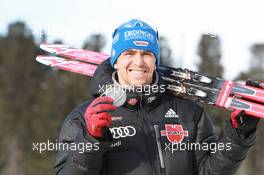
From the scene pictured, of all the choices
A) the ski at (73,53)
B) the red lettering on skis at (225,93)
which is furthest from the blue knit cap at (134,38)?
the ski at (73,53)

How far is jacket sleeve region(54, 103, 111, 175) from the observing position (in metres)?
3.28

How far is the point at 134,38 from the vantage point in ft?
12.5

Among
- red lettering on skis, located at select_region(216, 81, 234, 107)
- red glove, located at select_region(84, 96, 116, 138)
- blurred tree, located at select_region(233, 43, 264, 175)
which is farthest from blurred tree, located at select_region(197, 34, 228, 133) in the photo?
red glove, located at select_region(84, 96, 116, 138)

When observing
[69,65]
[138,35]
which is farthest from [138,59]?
[69,65]

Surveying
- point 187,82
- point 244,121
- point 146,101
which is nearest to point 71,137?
point 146,101

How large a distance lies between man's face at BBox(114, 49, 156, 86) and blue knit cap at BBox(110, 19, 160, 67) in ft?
0.17

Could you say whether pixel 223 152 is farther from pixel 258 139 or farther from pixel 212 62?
pixel 258 139

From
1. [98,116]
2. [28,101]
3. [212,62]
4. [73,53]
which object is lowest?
[28,101]

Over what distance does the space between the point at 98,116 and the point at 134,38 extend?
810 millimetres

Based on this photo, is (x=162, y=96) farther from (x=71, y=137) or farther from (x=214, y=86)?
(x=214, y=86)

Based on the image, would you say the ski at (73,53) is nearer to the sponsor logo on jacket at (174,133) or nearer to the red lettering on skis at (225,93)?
the red lettering on skis at (225,93)

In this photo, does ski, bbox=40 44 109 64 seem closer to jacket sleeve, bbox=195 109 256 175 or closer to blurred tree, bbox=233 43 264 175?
jacket sleeve, bbox=195 109 256 175

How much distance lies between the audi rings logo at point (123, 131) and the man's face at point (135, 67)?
0.95 feet

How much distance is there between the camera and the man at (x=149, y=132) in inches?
137
